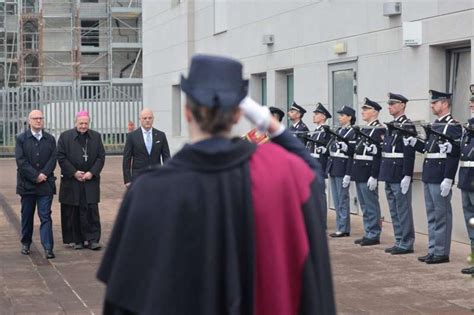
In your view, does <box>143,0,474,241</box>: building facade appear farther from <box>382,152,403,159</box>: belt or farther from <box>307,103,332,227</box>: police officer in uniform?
<box>382,152,403,159</box>: belt

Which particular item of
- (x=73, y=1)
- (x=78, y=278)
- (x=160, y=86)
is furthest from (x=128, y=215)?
(x=73, y=1)

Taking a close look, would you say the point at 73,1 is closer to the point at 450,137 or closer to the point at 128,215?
the point at 450,137

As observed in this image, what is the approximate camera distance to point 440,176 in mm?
10422

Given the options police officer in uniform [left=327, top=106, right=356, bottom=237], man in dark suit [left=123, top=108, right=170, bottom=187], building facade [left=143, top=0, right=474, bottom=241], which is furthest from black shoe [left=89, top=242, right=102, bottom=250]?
building facade [left=143, top=0, right=474, bottom=241]

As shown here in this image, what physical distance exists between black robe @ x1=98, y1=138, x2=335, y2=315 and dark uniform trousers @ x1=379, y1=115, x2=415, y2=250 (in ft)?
27.1

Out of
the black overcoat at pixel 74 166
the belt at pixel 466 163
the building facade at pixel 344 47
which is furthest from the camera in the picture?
the building facade at pixel 344 47

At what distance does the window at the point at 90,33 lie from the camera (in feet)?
148

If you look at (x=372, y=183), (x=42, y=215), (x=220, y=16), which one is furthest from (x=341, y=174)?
(x=220, y=16)

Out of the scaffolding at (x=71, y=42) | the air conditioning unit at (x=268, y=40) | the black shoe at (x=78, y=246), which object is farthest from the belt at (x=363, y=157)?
the scaffolding at (x=71, y=42)

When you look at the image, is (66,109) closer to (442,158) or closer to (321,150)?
(321,150)

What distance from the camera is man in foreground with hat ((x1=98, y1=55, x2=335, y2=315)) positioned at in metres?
2.98

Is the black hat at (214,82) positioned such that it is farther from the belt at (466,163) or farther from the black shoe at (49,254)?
the black shoe at (49,254)

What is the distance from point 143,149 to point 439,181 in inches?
156

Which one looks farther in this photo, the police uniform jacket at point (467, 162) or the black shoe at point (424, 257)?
the black shoe at point (424, 257)
